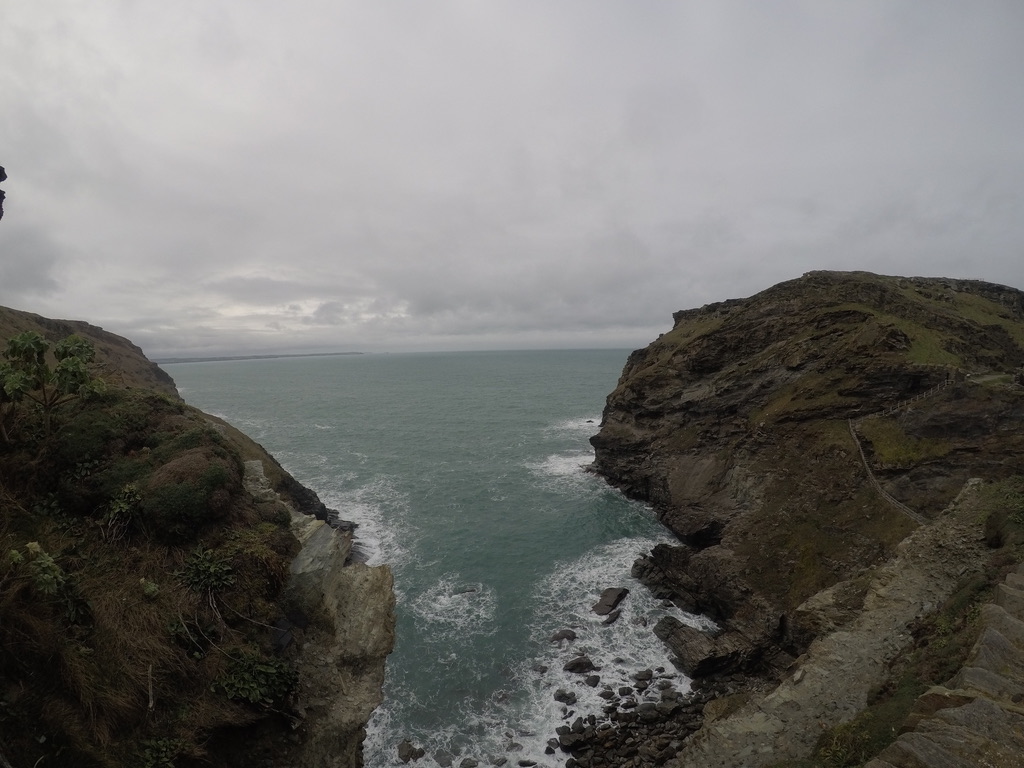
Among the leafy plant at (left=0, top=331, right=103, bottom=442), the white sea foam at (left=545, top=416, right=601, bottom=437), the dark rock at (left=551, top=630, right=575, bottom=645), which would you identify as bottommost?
the dark rock at (left=551, top=630, right=575, bottom=645)

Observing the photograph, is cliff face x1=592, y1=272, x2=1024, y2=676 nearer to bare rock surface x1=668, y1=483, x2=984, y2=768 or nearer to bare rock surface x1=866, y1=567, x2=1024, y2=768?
bare rock surface x1=668, y1=483, x2=984, y2=768

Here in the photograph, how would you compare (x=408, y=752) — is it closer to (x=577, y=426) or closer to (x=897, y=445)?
(x=897, y=445)

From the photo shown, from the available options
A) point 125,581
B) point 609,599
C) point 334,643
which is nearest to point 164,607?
point 125,581

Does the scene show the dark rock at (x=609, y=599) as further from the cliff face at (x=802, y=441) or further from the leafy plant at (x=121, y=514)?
the leafy plant at (x=121, y=514)

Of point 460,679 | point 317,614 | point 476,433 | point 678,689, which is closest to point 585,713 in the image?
point 678,689

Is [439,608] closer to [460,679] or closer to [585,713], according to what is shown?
[460,679]

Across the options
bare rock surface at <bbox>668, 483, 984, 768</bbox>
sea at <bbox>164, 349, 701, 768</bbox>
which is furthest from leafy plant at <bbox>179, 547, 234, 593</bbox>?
bare rock surface at <bbox>668, 483, 984, 768</bbox>
